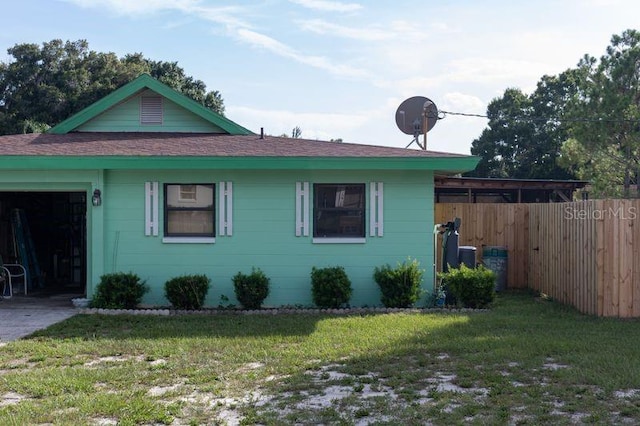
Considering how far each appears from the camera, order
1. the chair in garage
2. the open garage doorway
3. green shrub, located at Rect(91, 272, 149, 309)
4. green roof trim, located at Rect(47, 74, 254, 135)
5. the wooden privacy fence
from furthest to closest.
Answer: the open garage doorway → green roof trim, located at Rect(47, 74, 254, 135) → the chair in garage → green shrub, located at Rect(91, 272, 149, 309) → the wooden privacy fence

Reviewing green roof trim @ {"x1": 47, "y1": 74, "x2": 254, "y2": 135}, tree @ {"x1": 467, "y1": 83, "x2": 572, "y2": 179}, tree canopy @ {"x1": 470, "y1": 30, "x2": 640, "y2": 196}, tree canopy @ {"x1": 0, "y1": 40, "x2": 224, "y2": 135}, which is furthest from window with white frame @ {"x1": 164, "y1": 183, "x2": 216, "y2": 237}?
tree @ {"x1": 467, "y1": 83, "x2": 572, "y2": 179}

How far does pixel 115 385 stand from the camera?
6258 millimetres

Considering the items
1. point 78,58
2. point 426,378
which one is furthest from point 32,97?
point 426,378

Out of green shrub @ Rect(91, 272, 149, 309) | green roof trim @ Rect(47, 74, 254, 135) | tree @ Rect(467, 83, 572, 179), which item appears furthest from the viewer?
tree @ Rect(467, 83, 572, 179)

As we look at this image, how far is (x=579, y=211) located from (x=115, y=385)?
789 cm

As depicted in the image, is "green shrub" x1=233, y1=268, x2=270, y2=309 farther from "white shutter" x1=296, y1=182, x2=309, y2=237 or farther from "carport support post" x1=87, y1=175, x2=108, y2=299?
"carport support post" x1=87, y1=175, x2=108, y2=299

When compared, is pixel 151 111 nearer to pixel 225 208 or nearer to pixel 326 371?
pixel 225 208

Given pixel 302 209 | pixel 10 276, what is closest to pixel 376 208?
pixel 302 209

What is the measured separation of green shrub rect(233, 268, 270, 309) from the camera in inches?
424

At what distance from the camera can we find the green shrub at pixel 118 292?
420 inches

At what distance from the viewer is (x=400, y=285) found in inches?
425

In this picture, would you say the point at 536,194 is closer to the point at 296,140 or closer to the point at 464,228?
the point at 464,228

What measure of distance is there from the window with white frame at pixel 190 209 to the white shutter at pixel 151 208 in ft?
0.66

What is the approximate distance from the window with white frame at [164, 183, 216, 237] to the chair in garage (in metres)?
3.57
